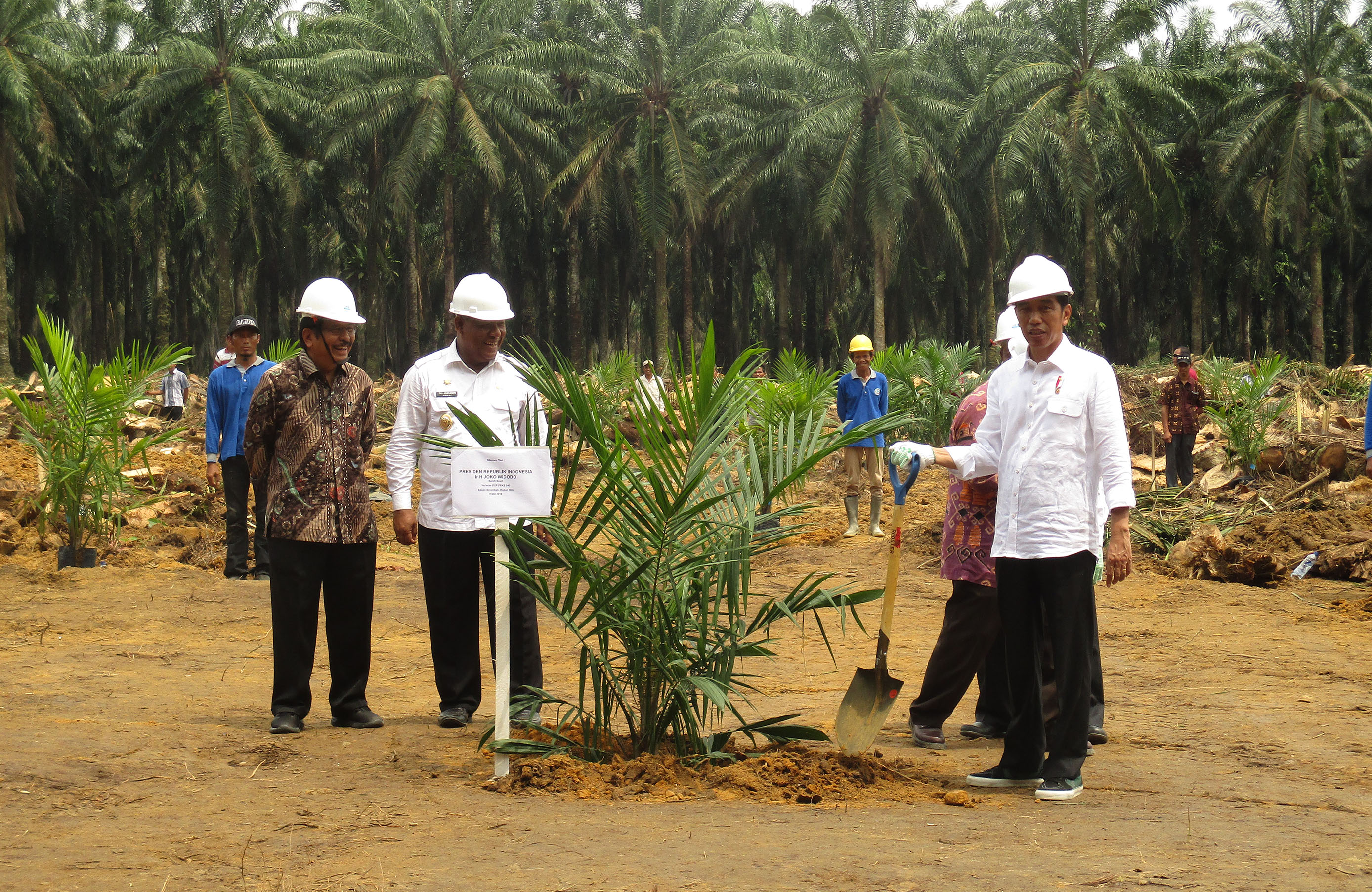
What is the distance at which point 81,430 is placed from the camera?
9.30 metres

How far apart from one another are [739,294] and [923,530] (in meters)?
39.3

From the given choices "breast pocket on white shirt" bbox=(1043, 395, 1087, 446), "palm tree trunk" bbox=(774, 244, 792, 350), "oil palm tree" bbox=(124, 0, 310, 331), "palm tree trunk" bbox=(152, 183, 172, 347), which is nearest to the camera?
"breast pocket on white shirt" bbox=(1043, 395, 1087, 446)

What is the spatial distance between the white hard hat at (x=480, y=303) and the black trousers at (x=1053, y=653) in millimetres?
2227

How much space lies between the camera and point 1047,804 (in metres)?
4.14

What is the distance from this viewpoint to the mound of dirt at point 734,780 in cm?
417

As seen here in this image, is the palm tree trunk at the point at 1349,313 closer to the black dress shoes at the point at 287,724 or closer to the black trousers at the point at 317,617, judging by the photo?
the black trousers at the point at 317,617

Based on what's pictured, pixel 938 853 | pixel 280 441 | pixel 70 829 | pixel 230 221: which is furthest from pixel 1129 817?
pixel 230 221

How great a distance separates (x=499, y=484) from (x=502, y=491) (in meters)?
0.03

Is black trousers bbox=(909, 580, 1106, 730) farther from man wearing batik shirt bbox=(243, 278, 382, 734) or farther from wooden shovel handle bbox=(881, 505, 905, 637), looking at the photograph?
man wearing batik shirt bbox=(243, 278, 382, 734)

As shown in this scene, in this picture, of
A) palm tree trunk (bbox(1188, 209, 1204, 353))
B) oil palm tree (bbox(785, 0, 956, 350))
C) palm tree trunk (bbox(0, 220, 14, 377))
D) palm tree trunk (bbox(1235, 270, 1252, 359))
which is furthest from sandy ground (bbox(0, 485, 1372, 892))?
A: palm tree trunk (bbox(1235, 270, 1252, 359))

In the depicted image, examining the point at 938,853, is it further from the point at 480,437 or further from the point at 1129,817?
the point at 480,437

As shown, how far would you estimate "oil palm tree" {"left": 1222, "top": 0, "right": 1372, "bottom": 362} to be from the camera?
36.8m

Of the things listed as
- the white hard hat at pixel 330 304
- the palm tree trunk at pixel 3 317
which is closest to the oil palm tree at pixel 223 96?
the palm tree trunk at pixel 3 317

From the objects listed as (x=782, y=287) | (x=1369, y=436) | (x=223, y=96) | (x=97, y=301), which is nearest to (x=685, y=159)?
(x=782, y=287)
